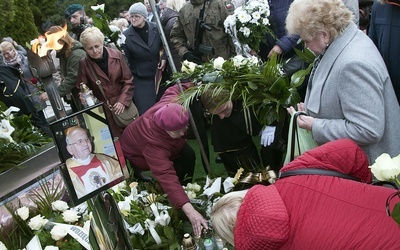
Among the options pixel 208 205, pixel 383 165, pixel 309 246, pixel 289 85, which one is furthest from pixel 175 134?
pixel 383 165

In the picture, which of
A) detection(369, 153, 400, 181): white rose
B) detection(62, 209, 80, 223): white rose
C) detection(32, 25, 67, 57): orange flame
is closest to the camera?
detection(369, 153, 400, 181): white rose

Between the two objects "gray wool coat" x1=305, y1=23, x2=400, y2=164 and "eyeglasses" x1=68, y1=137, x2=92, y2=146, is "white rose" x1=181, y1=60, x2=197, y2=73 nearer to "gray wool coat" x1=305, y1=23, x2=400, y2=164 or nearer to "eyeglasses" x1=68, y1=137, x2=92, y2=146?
"gray wool coat" x1=305, y1=23, x2=400, y2=164

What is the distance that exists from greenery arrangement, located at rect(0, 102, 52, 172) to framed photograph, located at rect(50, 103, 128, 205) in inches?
56.2

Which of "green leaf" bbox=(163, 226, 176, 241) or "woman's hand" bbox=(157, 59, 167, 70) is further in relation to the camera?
"woman's hand" bbox=(157, 59, 167, 70)

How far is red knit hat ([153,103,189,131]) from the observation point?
2.74 metres

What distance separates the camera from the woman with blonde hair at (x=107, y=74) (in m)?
4.13

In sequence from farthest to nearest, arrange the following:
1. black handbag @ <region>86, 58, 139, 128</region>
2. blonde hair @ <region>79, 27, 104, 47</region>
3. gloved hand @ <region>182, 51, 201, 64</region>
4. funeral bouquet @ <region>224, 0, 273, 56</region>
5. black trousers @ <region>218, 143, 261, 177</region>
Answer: gloved hand @ <region>182, 51, 201, 64</region>
black handbag @ <region>86, 58, 139, 128</region>
blonde hair @ <region>79, 27, 104, 47</region>
funeral bouquet @ <region>224, 0, 273, 56</region>
black trousers @ <region>218, 143, 261, 177</region>

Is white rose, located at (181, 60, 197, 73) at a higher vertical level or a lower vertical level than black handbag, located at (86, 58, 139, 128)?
higher

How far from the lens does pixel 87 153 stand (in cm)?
168

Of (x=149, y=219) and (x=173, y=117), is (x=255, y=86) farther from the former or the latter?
(x=149, y=219)

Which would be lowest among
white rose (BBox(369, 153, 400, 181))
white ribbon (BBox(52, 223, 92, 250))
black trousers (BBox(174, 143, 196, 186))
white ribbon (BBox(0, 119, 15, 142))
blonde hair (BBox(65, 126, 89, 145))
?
black trousers (BBox(174, 143, 196, 186))

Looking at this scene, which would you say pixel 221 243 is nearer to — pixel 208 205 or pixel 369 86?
pixel 208 205

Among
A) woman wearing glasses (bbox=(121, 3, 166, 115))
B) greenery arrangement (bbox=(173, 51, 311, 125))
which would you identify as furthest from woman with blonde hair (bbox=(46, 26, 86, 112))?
greenery arrangement (bbox=(173, 51, 311, 125))

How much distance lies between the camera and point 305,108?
2430 millimetres
